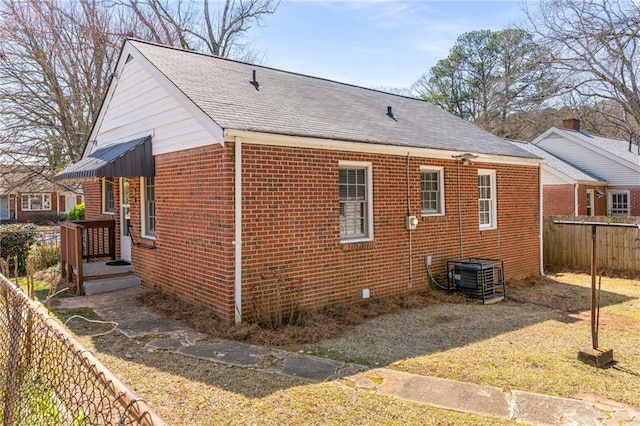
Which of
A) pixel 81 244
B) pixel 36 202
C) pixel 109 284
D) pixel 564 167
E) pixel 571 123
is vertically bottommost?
pixel 109 284

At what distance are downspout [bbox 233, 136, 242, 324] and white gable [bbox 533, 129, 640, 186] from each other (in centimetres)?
2314

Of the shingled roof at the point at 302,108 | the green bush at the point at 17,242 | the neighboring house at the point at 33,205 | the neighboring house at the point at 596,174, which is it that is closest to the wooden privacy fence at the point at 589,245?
the shingled roof at the point at 302,108

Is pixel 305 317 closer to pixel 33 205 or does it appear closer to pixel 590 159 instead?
pixel 590 159

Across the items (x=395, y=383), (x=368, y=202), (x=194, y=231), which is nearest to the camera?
(x=395, y=383)

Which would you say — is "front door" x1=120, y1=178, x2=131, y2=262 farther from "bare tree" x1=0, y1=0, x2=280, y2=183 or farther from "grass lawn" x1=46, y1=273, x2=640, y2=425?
"bare tree" x1=0, y1=0, x2=280, y2=183

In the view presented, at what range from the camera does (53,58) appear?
19281mm

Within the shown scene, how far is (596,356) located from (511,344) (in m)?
1.14

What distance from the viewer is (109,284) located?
9.51 m

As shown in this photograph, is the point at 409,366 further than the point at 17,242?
No

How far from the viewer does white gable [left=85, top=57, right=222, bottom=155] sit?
7.94 metres

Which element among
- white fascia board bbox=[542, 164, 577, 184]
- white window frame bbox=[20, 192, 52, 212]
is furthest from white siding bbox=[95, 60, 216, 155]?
white window frame bbox=[20, 192, 52, 212]

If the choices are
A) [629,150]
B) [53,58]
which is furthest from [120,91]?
[629,150]

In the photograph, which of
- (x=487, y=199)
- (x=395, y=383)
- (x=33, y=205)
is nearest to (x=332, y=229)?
(x=395, y=383)

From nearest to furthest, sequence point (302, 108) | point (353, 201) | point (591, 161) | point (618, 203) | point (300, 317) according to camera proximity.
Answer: point (300, 317)
point (353, 201)
point (302, 108)
point (618, 203)
point (591, 161)
